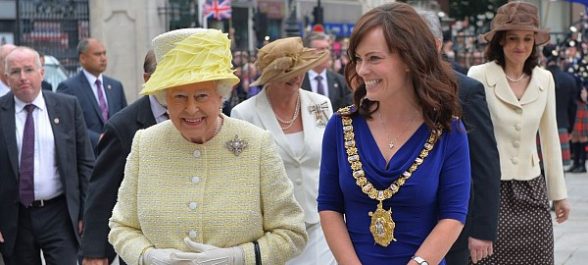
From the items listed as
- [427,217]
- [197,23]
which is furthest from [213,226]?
[197,23]

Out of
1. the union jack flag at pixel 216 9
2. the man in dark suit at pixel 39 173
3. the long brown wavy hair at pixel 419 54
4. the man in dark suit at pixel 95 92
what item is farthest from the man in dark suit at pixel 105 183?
the union jack flag at pixel 216 9

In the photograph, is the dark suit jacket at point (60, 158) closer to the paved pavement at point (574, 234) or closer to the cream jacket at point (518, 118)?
the cream jacket at point (518, 118)

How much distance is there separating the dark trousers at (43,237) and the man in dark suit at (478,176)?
9.12 feet

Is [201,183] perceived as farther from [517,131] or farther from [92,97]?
[92,97]

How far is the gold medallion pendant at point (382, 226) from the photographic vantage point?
404 centimetres

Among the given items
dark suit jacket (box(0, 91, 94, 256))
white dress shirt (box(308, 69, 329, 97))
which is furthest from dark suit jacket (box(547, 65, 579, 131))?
dark suit jacket (box(0, 91, 94, 256))

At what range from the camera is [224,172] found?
14.4 ft

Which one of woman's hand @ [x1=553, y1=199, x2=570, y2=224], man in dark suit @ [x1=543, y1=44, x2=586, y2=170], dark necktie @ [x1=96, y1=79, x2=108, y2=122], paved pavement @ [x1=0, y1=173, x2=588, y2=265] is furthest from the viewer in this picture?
man in dark suit @ [x1=543, y1=44, x2=586, y2=170]

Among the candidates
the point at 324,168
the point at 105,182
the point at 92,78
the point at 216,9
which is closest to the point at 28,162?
the point at 105,182

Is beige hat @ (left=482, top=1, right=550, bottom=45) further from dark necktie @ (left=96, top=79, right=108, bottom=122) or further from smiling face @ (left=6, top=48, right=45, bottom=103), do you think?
dark necktie @ (left=96, top=79, right=108, bottom=122)

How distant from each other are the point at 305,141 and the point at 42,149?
1895mm

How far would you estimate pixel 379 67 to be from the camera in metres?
4.03

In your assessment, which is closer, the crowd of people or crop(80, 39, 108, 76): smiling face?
the crowd of people

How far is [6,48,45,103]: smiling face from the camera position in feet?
24.2
